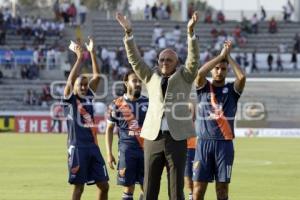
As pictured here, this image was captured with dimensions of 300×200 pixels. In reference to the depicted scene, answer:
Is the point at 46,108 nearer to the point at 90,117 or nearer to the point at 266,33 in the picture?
the point at 266,33

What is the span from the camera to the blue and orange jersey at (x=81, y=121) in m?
13.6

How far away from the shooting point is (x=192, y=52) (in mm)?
11055

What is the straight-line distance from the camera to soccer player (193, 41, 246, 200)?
13.3 meters

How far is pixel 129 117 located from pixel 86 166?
122cm

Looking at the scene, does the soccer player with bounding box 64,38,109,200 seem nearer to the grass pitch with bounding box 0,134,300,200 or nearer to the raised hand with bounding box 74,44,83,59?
the raised hand with bounding box 74,44,83,59

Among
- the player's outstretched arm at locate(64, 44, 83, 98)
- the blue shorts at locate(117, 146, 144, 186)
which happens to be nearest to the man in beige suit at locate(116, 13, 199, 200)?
the player's outstretched arm at locate(64, 44, 83, 98)

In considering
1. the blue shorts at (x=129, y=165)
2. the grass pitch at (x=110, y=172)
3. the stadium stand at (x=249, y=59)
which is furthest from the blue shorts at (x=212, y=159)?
the stadium stand at (x=249, y=59)

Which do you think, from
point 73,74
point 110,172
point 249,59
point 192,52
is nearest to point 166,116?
point 192,52

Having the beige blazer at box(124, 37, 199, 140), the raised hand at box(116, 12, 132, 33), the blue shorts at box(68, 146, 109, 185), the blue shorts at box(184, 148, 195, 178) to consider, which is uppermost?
the raised hand at box(116, 12, 132, 33)

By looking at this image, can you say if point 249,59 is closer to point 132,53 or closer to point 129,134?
point 129,134

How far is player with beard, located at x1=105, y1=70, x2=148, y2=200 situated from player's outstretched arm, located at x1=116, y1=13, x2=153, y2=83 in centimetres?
A: 288

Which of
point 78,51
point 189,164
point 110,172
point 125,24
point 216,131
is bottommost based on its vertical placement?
point 110,172

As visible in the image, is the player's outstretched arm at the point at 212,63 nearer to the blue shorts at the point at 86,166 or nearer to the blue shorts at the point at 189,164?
the blue shorts at the point at 86,166

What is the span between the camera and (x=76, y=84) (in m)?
13.5
